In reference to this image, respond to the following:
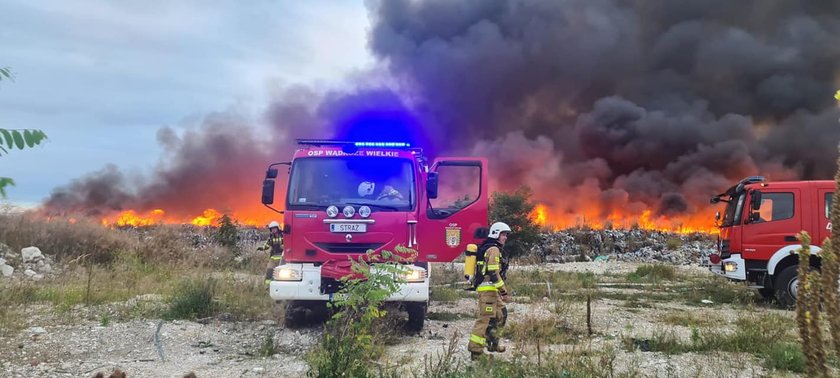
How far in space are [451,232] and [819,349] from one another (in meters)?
6.38

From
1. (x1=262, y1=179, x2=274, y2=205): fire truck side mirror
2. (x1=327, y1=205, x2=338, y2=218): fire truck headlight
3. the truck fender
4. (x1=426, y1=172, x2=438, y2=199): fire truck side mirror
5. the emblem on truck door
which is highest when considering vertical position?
(x1=426, y1=172, x2=438, y2=199): fire truck side mirror

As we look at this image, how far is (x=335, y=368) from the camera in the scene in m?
4.37

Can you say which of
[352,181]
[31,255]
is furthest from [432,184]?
[31,255]

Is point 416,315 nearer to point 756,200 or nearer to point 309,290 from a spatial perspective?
point 309,290

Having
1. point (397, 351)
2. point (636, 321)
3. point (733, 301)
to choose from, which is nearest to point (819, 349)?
point (397, 351)

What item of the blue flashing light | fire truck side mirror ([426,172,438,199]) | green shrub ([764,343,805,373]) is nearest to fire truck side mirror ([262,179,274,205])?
the blue flashing light

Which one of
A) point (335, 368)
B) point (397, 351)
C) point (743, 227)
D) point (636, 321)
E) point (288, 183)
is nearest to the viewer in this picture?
point (335, 368)

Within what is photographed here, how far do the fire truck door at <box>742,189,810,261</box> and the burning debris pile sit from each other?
42.3 ft

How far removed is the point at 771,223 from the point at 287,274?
933 cm

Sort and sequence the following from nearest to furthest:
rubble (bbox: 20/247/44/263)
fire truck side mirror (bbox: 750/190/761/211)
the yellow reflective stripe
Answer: the yellow reflective stripe, fire truck side mirror (bbox: 750/190/761/211), rubble (bbox: 20/247/44/263)

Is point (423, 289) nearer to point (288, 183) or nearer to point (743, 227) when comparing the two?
point (288, 183)

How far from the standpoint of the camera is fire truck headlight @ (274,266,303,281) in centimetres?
708

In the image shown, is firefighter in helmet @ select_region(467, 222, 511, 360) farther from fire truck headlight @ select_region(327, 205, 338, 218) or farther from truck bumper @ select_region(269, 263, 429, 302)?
fire truck headlight @ select_region(327, 205, 338, 218)

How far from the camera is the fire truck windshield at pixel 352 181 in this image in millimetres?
7387
